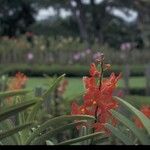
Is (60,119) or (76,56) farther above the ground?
(60,119)

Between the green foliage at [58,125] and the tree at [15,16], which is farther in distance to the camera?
the tree at [15,16]

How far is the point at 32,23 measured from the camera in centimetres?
3784

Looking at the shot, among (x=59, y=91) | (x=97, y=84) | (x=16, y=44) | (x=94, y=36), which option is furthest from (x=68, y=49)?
(x=97, y=84)

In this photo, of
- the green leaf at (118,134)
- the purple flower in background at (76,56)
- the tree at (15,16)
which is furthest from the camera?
the tree at (15,16)

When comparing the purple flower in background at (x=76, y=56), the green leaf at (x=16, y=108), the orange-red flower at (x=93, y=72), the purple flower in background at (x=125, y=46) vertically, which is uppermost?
the orange-red flower at (x=93, y=72)

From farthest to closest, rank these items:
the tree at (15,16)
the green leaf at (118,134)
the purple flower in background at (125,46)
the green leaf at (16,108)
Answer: the tree at (15,16) < the purple flower in background at (125,46) < the green leaf at (118,134) < the green leaf at (16,108)

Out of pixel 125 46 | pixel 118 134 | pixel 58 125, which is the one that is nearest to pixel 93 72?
pixel 58 125

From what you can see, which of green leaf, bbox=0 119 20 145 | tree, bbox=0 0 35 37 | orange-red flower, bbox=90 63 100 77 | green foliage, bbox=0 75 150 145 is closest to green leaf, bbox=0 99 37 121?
green foliage, bbox=0 75 150 145

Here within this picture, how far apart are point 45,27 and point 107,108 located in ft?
116

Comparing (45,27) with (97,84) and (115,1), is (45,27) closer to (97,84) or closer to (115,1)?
(115,1)

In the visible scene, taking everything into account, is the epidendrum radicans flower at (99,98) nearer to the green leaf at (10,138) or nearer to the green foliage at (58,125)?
the green foliage at (58,125)

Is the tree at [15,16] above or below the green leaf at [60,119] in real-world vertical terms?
above

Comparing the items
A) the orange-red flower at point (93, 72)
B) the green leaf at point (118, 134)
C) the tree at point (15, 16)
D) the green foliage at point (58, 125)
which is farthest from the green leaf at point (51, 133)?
the tree at point (15, 16)

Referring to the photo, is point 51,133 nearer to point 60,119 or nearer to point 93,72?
point 60,119
